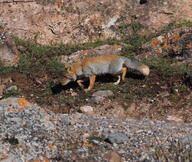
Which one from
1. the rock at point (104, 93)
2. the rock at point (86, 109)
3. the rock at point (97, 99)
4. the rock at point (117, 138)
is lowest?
the rock at point (86, 109)

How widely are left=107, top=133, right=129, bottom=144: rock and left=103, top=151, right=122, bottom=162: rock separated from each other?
A: 35cm

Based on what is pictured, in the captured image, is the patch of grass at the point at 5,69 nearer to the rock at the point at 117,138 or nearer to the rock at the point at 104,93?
the rock at the point at 104,93

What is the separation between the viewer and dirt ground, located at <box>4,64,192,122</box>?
995 cm

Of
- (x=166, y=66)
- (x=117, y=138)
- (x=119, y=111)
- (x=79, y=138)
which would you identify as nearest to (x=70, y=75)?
(x=119, y=111)

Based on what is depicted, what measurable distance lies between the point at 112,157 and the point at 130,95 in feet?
12.6

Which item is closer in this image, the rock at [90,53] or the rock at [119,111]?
the rock at [119,111]

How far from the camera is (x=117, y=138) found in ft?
24.2

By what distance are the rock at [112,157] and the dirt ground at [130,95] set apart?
2917mm

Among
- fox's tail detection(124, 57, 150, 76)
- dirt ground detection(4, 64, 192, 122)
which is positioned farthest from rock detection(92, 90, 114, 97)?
fox's tail detection(124, 57, 150, 76)

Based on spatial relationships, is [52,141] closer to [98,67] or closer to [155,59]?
[98,67]

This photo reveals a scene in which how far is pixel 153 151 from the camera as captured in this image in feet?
23.3

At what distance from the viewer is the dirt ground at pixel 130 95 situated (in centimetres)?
995

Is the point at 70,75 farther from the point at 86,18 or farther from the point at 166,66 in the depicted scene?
the point at 86,18

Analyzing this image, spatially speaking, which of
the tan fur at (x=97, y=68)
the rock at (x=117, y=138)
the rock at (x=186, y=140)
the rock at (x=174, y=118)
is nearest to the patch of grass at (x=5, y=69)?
the tan fur at (x=97, y=68)
